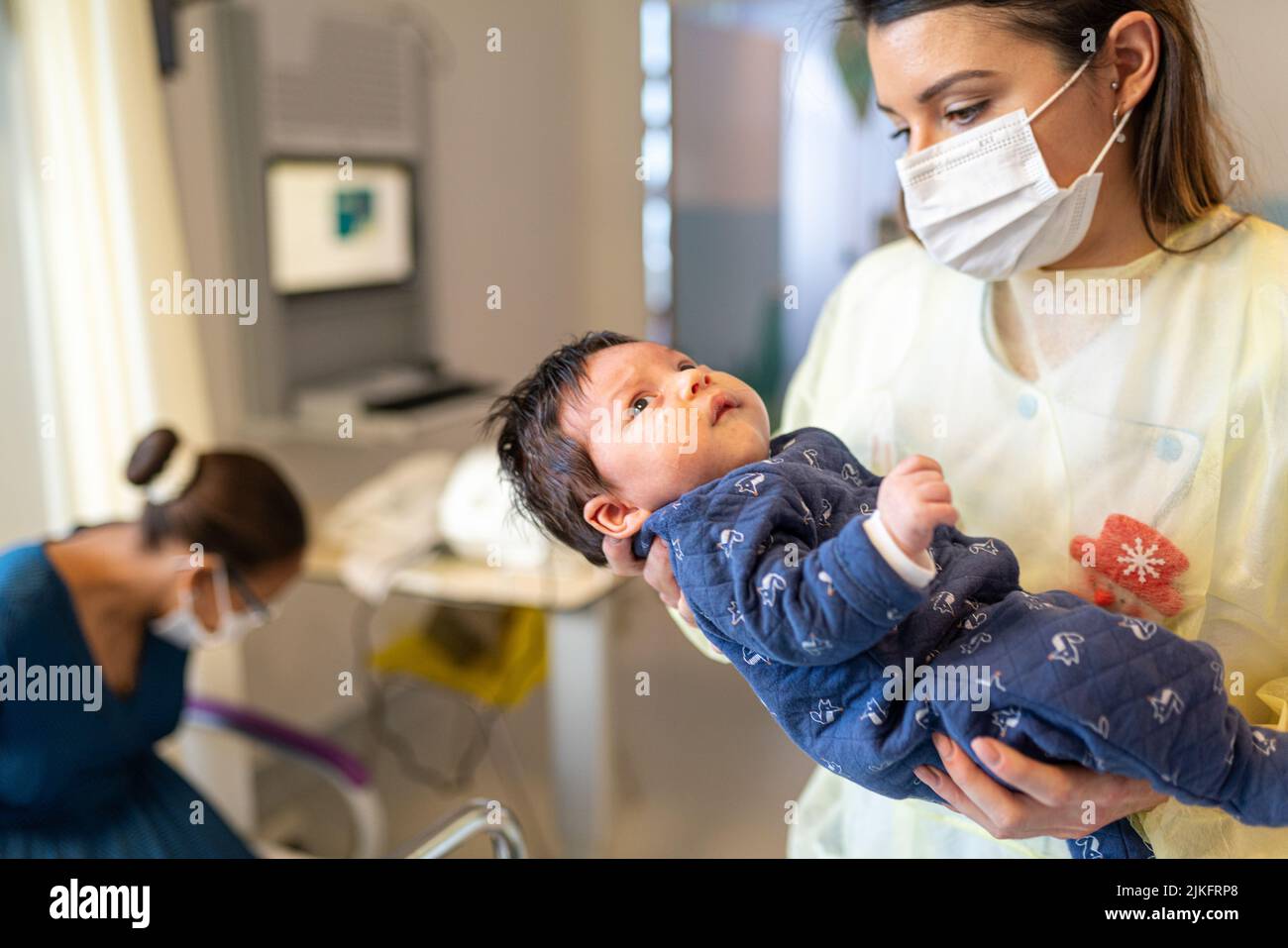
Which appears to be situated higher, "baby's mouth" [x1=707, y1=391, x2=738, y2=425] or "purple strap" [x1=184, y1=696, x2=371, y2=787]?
"baby's mouth" [x1=707, y1=391, x2=738, y2=425]

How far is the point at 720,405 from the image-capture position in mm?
880

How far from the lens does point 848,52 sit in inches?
55.2

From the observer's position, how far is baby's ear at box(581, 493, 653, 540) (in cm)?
87

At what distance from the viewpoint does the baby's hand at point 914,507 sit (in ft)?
2.26

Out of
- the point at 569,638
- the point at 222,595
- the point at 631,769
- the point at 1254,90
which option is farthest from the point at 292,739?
the point at 1254,90

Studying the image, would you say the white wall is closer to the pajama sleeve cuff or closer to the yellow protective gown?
the yellow protective gown

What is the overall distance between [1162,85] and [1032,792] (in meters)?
0.56

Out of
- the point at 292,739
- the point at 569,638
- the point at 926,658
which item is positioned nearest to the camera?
the point at 926,658

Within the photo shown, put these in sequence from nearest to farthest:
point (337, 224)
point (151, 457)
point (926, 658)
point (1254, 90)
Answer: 1. point (926, 658)
2. point (1254, 90)
3. point (151, 457)
4. point (337, 224)

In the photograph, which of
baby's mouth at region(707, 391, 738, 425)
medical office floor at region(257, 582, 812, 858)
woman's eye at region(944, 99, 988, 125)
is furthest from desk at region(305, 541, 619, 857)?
woman's eye at region(944, 99, 988, 125)

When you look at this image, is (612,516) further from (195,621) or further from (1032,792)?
(195,621)

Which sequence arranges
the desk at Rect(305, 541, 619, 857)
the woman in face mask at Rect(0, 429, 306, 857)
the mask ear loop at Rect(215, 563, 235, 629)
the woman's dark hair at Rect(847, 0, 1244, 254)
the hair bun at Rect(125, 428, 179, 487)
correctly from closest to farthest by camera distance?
the woman's dark hair at Rect(847, 0, 1244, 254)
the woman in face mask at Rect(0, 429, 306, 857)
the hair bun at Rect(125, 428, 179, 487)
the mask ear loop at Rect(215, 563, 235, 629)
the desk at Rect(305, 541, 619, 857)

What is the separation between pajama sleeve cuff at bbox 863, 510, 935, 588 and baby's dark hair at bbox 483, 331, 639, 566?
0.27 m

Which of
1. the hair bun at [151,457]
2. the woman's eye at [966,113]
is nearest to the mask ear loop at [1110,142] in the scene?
the woman's eye at [966,113]
